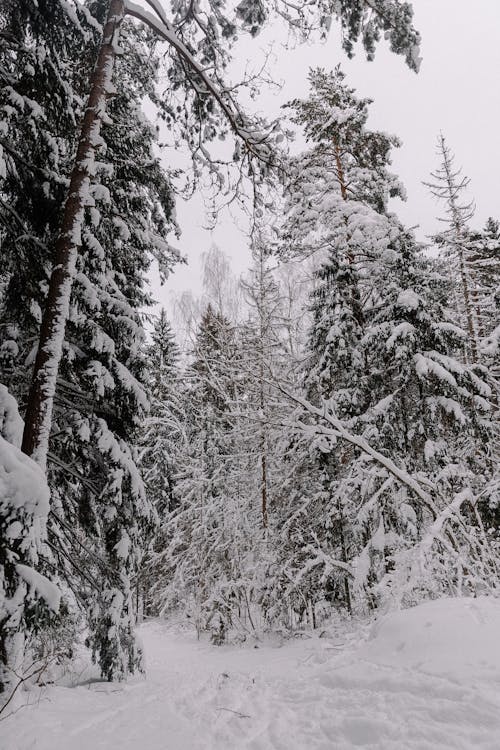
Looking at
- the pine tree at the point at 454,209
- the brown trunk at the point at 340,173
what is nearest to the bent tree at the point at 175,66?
the brown trunk at the point at 340,173

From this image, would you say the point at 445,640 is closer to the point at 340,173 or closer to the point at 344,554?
the point at 344,554

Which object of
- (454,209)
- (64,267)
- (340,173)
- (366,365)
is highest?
(454,209)

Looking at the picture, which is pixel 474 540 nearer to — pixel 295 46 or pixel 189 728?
pixel 189 728

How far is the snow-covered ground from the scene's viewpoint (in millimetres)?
2721

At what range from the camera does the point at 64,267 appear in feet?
15.5

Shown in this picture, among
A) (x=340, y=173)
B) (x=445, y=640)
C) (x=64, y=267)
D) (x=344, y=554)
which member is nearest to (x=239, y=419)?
(x=344, y=554)

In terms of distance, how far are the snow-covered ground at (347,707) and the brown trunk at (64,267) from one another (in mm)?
2453

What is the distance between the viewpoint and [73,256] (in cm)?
478

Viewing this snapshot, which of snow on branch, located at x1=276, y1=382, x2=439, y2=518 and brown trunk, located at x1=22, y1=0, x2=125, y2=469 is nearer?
brown trunk, located at x1=22, y1=0, x2=125, y2=469

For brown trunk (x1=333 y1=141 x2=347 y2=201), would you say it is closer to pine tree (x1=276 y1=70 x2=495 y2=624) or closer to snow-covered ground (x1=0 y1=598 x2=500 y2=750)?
pine tree (x1=276 y1=70 x2=495 y2=624)

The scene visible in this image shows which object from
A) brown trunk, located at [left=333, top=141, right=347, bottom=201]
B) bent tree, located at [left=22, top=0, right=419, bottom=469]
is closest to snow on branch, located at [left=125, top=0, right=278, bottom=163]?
bent tree, located at [left=22, top=0, right=419, bottom=469]

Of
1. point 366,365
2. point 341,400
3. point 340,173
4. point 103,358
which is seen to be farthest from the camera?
point 340,173

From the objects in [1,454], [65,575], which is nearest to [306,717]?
[1,454]

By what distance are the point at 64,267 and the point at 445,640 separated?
493 cm
